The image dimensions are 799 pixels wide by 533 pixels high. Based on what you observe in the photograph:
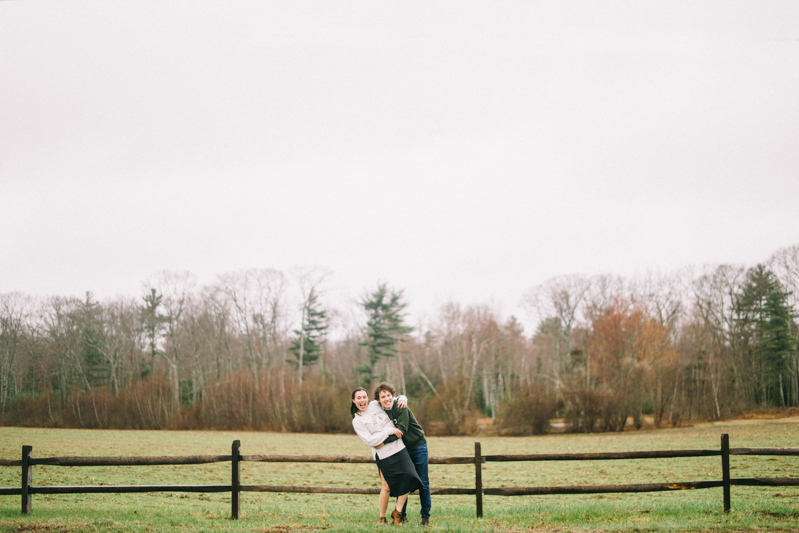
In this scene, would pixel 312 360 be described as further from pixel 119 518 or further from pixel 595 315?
pixel 119 518

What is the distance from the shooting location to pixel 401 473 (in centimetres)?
732

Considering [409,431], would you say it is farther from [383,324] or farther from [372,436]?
[383,324]

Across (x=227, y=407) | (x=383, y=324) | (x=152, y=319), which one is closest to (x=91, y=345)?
(x=152, y=319)

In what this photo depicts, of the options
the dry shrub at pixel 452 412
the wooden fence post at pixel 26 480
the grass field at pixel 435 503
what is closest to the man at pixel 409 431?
the grass field at pixel 435 503

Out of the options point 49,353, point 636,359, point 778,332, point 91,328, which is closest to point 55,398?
point 49,353

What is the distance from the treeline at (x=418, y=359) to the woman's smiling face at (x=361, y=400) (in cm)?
4032

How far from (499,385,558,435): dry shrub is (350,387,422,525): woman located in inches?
1574

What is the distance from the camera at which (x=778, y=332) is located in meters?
50.1

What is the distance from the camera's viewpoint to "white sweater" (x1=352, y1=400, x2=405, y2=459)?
726cm

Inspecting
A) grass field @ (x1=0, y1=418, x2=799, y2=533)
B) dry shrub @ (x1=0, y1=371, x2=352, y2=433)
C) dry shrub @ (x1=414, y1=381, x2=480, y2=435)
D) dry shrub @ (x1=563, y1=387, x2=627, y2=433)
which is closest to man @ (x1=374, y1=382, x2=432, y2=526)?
grass field @ (x1=0, y1=418, x2=799, y2=533)

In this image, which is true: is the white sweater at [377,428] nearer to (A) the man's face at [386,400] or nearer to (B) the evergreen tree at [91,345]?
(A) the man's face at [386,400]

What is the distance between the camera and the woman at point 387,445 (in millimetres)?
7277

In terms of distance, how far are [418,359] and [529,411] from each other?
21886 millimetres

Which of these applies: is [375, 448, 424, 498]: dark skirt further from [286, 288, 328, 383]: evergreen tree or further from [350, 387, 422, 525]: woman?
[286, 288, 328, 383]: evergreen tree
